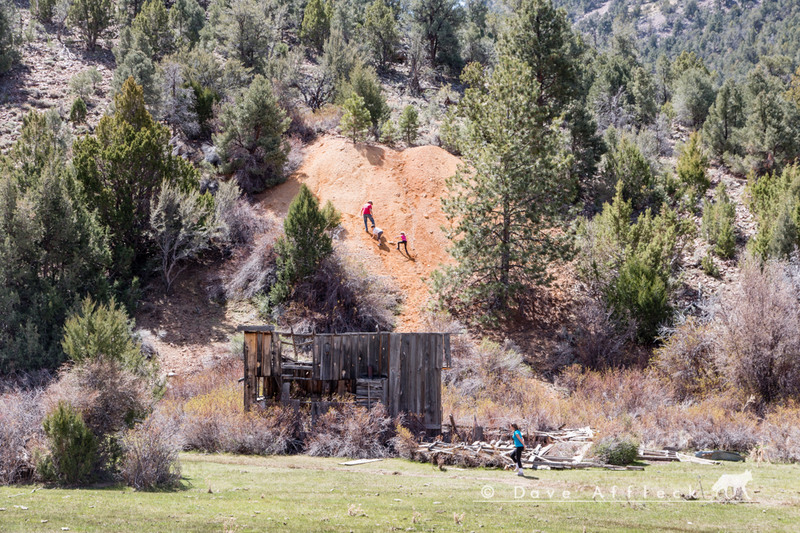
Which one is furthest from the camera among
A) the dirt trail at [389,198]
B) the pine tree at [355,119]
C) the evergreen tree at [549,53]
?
the pine tree at [355,119]

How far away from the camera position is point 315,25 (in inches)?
2389

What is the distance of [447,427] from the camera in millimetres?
19562

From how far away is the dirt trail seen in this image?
104 feet

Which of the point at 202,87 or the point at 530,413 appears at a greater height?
the point at 202,87

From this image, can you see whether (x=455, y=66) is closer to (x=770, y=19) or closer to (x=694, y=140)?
(x=694, y=140)

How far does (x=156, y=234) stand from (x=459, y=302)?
13.5 m

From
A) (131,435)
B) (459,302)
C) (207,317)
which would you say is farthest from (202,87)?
(131,435)

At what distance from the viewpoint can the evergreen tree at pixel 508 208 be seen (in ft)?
92.3

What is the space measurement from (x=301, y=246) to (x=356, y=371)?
32.6 feet

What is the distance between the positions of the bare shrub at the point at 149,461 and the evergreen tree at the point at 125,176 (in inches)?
628

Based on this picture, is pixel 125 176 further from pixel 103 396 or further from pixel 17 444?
pixel 17 444

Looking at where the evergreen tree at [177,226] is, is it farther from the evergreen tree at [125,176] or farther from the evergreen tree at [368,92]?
the evergreen tree at [368,92]

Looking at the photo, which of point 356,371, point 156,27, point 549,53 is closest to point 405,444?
point 356,371

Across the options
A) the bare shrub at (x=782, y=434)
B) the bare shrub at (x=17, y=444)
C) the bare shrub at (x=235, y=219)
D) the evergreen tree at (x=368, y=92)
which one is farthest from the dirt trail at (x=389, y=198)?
the bare shrub at (x=17, y=444)
